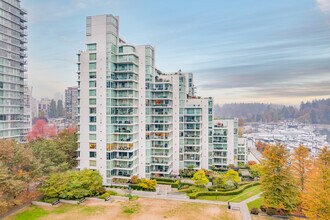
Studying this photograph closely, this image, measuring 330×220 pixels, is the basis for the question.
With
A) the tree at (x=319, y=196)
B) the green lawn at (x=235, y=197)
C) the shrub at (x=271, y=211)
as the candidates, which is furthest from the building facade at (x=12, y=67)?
the tree at (x=319, y=196)

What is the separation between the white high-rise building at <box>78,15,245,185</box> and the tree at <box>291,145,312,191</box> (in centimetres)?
2955

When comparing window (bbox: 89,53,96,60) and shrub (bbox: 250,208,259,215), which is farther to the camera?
window (bbox: 89,53,96,60)

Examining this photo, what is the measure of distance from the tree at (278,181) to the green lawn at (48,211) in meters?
28.5

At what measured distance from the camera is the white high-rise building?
5197cm

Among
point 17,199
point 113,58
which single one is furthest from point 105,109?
point 17,199

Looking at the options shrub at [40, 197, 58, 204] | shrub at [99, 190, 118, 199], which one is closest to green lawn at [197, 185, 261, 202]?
shrub at [99, 190, 118, 199]

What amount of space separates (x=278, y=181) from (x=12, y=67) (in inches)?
3115

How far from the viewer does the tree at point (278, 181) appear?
36031 mm

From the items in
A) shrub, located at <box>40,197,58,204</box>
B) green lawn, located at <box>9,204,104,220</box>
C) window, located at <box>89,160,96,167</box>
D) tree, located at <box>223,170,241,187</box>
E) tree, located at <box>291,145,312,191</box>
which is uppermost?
tree, located at <box>291,145,312,191</box>

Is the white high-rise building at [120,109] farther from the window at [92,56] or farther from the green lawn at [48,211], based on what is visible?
the green lawn at [48,211]

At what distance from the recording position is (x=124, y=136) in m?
53.9

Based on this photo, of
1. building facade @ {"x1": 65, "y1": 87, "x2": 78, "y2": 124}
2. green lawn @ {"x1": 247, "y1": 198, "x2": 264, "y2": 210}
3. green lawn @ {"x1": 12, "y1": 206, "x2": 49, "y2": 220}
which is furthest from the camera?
building facade @ {"x1": 65, "y1": 87, "x2": 78, "y2": 124}

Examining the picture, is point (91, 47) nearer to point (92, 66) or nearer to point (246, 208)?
point (92, 66)

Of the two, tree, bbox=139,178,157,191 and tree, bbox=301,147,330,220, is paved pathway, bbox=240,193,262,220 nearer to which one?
tree, bbox=301,147,330,220
